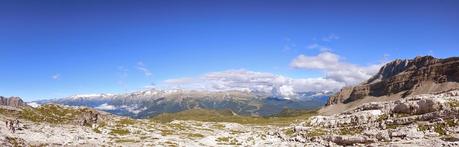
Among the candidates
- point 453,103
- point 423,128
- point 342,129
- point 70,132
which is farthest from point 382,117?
point 70,132

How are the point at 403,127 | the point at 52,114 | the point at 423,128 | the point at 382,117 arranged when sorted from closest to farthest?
the point at 423,128, the point at 403,127, the point at 382,117, the point at 52,114

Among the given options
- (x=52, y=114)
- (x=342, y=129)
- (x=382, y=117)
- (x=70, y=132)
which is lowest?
(x=70, y=132)

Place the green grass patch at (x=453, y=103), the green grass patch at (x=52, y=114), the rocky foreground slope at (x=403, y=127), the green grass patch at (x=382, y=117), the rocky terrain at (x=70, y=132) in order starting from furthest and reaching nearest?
the green grass patch at (x=52, y=114)
the green grass patch at (x=382, y=117)
the green grass patch at (x=453, y=103)
the rocky terrain at (x=70, y=132)
the rocky foreground slope at (x=403, y=127)

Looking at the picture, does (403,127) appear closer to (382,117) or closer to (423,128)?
(423,128)

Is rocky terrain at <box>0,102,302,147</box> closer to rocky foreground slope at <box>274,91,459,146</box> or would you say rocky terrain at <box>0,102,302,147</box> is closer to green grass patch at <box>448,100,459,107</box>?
rocky foreground slope at <box>274,91,459,146</box>

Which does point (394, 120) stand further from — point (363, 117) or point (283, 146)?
point (283, 146)

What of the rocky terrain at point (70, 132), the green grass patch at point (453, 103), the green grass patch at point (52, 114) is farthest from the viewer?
the green grass patch at point (52, 114)

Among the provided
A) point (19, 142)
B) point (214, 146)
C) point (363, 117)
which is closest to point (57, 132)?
point (19, 142)

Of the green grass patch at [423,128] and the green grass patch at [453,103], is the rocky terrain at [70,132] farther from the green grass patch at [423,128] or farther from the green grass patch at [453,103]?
the green grass patch at [453,103]

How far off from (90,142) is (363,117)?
5098 cm

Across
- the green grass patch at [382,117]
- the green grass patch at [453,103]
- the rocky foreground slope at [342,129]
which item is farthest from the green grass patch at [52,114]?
the green grass patch at [453,103]

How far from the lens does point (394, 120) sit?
68.4m

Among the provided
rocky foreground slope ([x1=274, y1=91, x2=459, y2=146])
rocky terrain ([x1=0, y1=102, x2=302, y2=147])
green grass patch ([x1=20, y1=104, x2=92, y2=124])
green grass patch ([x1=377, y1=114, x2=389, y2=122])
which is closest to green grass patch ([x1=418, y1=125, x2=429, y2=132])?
rocky foreground slope ([x1=274, y1=91, x2=459, y2=146])

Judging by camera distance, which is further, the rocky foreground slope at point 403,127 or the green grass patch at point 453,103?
the green grass patch at point 453,103
